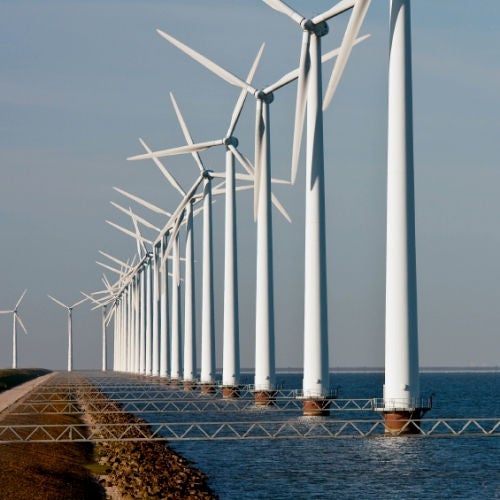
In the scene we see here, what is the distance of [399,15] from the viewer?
253 feet

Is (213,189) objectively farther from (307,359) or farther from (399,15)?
(399,15)

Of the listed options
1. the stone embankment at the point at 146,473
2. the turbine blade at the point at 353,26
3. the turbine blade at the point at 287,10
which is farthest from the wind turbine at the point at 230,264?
the turbine blade at the point at 353,26

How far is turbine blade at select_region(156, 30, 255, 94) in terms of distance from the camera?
354ft

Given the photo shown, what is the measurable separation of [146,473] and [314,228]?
1305 inches

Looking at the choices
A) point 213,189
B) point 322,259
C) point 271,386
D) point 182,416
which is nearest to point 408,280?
point 322,259

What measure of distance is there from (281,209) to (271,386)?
16.6 metres

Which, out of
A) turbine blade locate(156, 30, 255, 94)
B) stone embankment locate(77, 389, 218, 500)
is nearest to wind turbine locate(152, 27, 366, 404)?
turbine blade locate(156, 30, 255, 94)

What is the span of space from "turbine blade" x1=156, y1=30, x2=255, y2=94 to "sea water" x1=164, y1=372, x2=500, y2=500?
1324 inches

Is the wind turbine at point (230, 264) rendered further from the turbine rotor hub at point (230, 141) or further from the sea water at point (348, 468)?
the sea water at point (348, 468)

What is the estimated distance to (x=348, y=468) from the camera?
248ft

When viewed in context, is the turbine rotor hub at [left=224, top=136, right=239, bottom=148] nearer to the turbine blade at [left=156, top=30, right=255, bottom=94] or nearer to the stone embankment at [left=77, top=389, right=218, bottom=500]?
the turbine blade at [left=156, top=30, right=255, bottom=94]

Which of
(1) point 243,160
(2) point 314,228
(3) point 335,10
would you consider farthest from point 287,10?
(1) point 243,160

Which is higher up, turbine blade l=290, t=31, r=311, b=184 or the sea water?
turbine blade l=290, t=31, r=311, b=184

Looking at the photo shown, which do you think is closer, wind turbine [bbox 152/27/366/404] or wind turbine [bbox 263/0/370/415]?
wind turbine [bbox 263/0/370/415]
